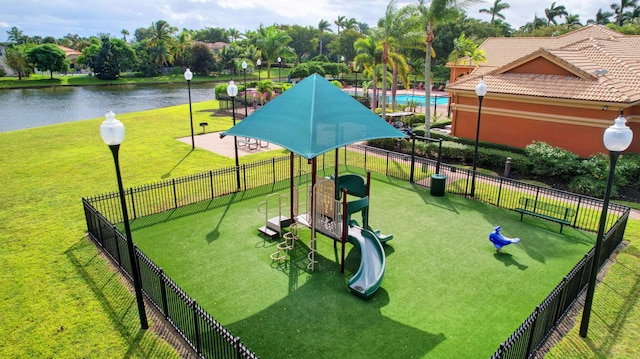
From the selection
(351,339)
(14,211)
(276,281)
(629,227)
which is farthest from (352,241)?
(14,211)

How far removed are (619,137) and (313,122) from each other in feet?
21.0

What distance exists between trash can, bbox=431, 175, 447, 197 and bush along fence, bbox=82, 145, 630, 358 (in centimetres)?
20

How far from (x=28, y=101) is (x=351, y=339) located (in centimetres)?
5814

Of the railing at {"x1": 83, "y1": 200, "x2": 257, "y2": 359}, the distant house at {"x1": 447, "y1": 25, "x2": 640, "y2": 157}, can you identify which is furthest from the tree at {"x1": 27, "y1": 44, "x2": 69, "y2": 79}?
the railing at {"x1": 83, "y1": 200, "x2": 257, "y2": 359}

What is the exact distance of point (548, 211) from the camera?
45.1ft

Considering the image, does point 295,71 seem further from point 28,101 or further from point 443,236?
point 443,236

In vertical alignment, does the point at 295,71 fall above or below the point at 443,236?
above

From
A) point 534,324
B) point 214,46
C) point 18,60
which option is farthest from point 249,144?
point 214,46

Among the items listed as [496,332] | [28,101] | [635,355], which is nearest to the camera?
[635,355]

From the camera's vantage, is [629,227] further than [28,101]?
No

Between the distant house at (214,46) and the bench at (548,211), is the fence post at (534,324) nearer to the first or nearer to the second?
the bench at (548,211)

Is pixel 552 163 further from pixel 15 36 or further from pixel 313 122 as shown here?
pixel 15 36

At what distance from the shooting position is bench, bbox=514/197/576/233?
1338 centimetres

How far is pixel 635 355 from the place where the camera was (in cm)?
805
